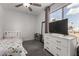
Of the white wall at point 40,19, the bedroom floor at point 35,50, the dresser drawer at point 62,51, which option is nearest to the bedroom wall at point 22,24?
the white wall at point 40,19

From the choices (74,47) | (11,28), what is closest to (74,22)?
(74,47)

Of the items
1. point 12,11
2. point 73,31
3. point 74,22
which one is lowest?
point 73,31

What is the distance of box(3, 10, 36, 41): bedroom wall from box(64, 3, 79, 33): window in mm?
2354

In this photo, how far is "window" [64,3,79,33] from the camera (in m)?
2.31

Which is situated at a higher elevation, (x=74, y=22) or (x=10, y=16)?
(x=10, y=16)

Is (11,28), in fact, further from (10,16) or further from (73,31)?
(73,31)

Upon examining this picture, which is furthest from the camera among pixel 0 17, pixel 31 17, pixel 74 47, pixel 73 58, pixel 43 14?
pixel 31 17

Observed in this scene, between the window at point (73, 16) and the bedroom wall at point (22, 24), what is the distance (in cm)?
235

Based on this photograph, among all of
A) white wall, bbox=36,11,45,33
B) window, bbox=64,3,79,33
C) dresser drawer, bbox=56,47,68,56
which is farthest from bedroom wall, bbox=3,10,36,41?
dresser drawer, bbox=56,47,68,56

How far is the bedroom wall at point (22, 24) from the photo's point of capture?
4.52m

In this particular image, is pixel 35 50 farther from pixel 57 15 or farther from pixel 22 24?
pixel 22 24

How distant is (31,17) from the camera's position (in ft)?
14.8

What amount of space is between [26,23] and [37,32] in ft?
2.84

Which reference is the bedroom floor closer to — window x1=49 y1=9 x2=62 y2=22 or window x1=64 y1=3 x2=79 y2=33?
window x1=64 y1=3 x2=79 y2=33
